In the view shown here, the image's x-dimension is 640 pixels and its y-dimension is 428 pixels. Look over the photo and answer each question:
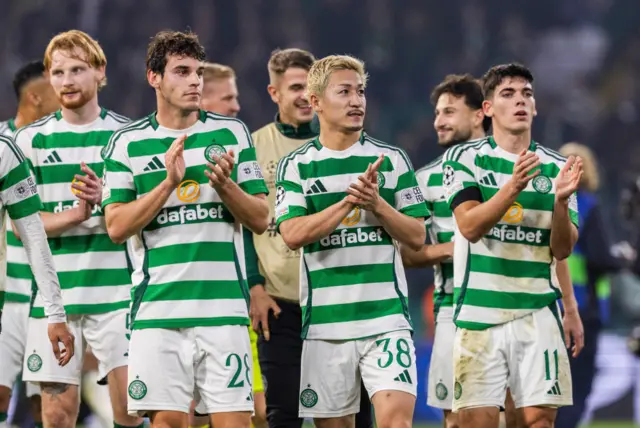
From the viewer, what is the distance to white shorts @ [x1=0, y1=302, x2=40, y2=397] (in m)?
6.46

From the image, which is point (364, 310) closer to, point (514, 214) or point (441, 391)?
point (514, 214)

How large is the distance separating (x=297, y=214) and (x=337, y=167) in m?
0.29

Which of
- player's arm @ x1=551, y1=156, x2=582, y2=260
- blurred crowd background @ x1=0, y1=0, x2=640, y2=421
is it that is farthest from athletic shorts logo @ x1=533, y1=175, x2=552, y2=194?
blurred crowd background @ x1=0, y1=0, x2=640, y2=421

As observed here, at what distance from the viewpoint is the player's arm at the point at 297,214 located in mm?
5363

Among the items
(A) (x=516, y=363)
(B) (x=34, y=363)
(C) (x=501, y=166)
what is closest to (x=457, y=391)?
(A) (x=516, y=363)

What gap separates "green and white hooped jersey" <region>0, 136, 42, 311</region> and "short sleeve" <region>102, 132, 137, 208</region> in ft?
1.02

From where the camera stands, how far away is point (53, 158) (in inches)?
245

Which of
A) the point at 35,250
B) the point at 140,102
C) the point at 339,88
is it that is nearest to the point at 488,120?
the point at 339,88

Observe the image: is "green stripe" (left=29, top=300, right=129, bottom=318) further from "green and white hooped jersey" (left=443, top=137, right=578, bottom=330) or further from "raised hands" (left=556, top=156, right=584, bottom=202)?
"raised hands" (left=556, top=156, right=584, bottom=202)

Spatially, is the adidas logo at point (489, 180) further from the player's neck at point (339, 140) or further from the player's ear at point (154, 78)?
the player's ear at point (154, 78)

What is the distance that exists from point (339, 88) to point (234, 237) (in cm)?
90

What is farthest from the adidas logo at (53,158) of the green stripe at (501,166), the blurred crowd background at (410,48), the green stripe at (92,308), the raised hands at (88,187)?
the blurred crowd background at (410,48)

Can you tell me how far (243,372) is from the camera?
5.21 meters

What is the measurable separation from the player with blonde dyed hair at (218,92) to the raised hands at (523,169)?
2.28 metres
